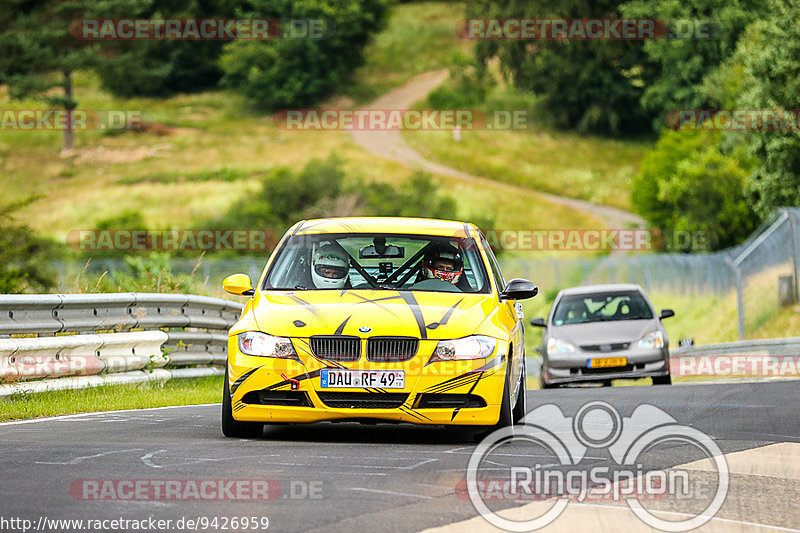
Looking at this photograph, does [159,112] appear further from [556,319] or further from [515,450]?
[515,450]

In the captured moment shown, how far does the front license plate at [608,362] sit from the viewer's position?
59.7ft

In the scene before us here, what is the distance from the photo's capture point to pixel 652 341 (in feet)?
60.2

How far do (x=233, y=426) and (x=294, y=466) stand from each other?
176 centimetres

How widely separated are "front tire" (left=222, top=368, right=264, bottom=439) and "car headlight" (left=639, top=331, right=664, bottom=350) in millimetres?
9853

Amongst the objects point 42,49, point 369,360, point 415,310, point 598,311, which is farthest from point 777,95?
point 42,49

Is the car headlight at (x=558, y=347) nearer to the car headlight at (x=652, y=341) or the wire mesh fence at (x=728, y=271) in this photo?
the car headlight at (x=652, y=341)

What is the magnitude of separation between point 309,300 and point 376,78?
108 meters

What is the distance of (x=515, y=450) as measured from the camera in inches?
346

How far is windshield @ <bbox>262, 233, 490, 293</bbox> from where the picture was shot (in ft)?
33.6

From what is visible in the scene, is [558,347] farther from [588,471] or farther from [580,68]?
[580,68]

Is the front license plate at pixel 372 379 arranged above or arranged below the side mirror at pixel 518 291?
below

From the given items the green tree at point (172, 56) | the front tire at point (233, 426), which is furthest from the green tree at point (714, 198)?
the green tree at point (172, 56)

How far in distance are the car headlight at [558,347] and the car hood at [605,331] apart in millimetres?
72

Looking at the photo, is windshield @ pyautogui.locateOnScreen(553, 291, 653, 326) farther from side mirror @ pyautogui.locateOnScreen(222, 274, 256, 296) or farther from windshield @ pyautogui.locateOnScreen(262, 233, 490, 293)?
side mirror @ pyautogui.locateOnScreen(222, 274, 256, 296)
